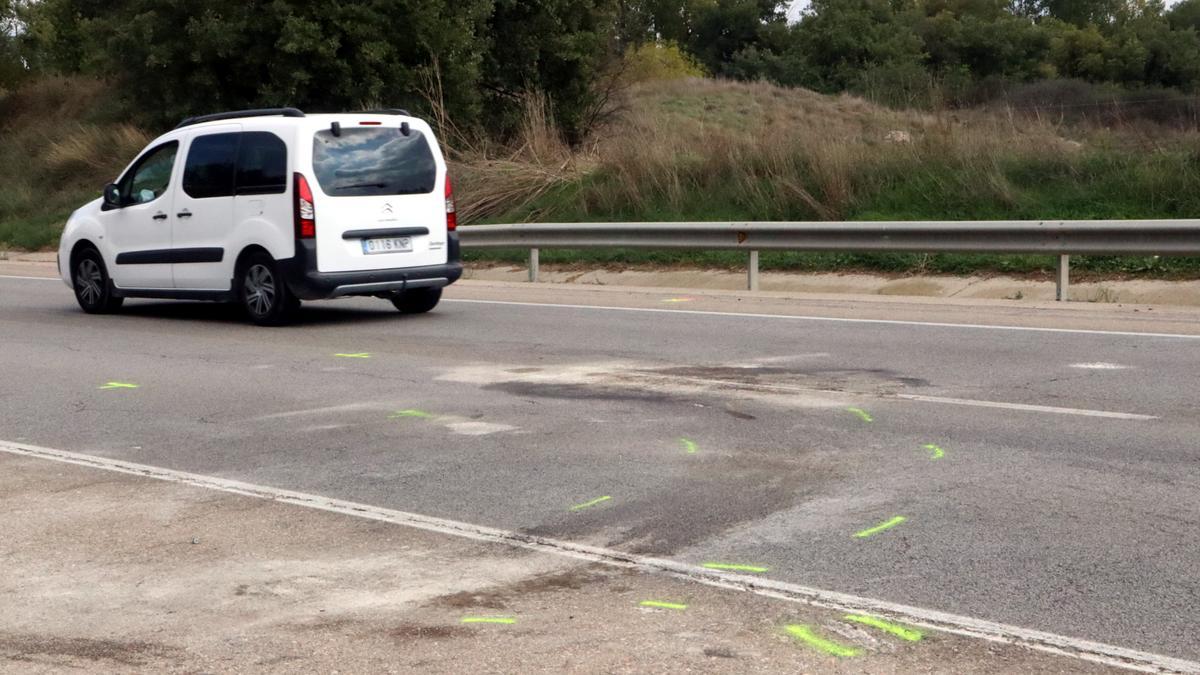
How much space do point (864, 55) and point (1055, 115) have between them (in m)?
61.2

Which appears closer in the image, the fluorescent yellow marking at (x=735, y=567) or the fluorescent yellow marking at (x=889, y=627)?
the fluorescent yellow marking at (x=889, y=627)

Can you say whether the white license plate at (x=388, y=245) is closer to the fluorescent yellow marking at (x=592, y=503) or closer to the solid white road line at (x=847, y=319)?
the solid white road line at (x=847, y=319)

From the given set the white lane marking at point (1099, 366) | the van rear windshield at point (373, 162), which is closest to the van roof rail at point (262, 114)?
the van rear windshield at point (373, 162)

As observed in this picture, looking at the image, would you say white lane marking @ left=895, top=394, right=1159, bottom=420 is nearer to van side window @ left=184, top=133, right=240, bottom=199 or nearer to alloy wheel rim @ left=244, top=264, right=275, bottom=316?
alloy wheel rim @ left=244, top=264, right=275, bottom=316

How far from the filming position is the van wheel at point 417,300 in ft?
47.6

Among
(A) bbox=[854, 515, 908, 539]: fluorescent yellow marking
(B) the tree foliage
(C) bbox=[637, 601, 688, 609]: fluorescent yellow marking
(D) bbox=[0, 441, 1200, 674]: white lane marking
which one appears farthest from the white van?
(B) the tree foliage

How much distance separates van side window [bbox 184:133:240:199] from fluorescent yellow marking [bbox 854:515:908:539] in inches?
357

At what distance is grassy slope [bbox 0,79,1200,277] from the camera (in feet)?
56.3

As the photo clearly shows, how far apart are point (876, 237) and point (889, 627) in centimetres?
1171

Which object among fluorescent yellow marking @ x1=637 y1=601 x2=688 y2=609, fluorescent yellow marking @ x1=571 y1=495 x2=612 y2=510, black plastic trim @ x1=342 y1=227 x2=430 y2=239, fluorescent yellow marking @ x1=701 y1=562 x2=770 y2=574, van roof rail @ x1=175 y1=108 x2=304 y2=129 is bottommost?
fluorescent yellow marking @ x1=637 y1=601 x2=688 y2=609

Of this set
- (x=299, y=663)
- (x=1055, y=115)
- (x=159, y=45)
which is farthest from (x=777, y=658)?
(x=159, y=45)

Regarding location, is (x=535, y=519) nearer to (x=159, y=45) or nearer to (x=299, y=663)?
(x=299, y=663)

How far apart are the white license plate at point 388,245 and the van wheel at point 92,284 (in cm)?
329

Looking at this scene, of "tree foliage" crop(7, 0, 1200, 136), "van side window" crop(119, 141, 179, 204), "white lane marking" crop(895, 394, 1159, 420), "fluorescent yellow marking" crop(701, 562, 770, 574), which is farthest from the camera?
"tree foliage" crop(7, 0, 1200, 136)
